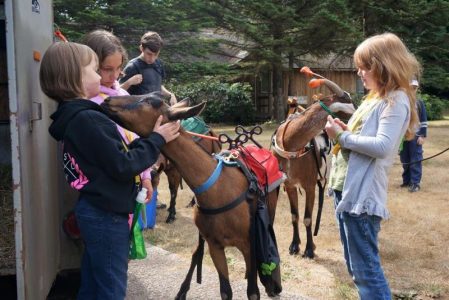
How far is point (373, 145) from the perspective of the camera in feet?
8.98

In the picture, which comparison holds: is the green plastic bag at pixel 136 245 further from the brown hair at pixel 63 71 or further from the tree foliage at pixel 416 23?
the tree foliage at pixel 416 23

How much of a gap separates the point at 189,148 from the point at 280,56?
19.5 meters

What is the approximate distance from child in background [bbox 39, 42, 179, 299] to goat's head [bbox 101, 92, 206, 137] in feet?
0.23

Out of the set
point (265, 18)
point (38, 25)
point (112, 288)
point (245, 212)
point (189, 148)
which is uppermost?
point (265, 18)

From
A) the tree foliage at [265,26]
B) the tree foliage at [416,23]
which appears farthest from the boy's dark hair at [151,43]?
the tree foliage at [416,23]

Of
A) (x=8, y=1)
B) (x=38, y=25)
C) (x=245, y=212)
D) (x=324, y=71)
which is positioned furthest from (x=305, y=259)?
(x=324, y=71)

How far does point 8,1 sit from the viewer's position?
2.42 metres

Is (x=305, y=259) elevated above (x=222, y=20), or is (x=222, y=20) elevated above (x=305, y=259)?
(x=222, y=20)

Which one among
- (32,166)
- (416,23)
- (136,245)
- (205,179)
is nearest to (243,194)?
(205,179)

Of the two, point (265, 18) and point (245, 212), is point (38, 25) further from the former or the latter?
point (265, 18)

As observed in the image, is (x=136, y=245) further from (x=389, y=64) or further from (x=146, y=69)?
(x=146, y=69)

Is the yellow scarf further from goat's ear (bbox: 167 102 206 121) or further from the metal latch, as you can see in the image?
the metal latch

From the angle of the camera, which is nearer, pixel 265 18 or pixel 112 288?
pixel 112 288

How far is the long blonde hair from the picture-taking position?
2.83m
